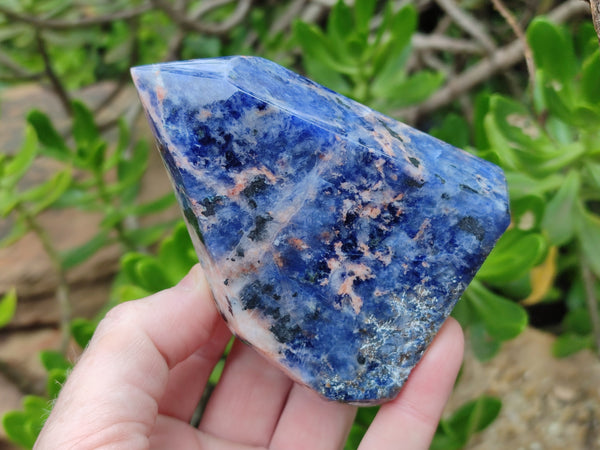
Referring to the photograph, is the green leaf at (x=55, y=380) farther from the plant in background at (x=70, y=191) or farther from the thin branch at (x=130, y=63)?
the thin branch at (x=130, y=63)

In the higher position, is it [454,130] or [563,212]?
[454,130]

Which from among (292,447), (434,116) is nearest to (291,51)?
(434,116)

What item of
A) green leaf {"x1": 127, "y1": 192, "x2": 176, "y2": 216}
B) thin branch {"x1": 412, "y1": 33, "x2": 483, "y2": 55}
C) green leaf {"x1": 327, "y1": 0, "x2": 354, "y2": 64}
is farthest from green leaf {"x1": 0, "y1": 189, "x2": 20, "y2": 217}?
thin branch {"x1": 412, "y1": 33, "x2": 483, "y2": 55}

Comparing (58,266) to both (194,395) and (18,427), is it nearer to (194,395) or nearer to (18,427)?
(18,427)

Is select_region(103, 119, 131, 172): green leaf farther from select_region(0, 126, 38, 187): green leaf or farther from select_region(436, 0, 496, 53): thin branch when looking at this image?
select_region(436, 0, 496, 53): thin branch

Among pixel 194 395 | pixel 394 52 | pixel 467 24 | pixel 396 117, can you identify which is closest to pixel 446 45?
pixel 467 24

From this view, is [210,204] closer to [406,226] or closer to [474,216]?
[406,226]

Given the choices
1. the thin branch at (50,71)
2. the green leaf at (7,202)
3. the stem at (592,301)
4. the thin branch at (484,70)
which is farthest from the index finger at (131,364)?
the thin branch at (50,71)
